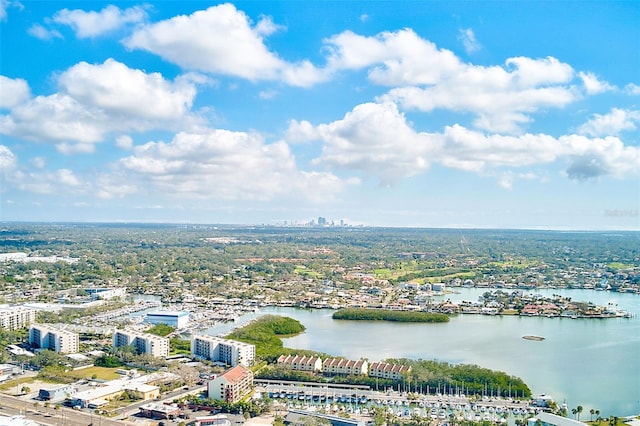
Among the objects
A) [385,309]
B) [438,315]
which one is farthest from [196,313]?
[438,315]

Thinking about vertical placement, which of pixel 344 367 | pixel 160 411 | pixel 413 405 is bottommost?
pixel 413 405

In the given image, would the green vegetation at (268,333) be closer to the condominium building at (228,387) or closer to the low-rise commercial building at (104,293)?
the condominium building at (228,387)

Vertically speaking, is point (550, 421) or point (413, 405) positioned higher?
point (550, 421)

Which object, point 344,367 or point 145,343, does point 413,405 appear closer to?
point 344,367

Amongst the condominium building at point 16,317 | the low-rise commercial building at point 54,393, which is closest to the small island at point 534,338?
the low-rise commercial building at point 54,393

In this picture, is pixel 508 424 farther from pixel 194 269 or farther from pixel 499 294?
pixel 194 269

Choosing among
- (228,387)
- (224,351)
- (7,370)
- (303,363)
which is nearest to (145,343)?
(224,351)
